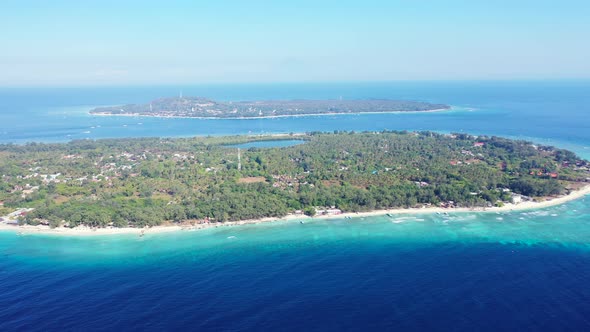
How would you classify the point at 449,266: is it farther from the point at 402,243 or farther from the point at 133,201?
the point at 133,201

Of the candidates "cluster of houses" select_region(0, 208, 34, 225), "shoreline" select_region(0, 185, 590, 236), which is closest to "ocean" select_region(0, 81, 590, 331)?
"shoreline" select_region(0, 185, 590, 236)

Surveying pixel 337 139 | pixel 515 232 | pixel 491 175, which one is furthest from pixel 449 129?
pixel 515 232

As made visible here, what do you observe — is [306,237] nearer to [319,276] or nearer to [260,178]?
[319,276]

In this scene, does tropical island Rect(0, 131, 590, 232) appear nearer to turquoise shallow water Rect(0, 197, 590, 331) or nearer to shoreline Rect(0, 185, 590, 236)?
shoreline Rect(0, 185, 590, 236)

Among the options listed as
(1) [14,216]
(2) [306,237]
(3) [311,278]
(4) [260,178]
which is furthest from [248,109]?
(3) [311,278]

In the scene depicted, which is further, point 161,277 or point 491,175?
point 491,175

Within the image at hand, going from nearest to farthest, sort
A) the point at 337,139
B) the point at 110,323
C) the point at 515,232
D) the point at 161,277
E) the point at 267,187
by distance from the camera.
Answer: the point at 110,323, the point at 161,277, the point at 515,232, the point at 267,187, the point at 337,139

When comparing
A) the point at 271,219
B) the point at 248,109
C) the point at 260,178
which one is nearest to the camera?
the point at 271,219

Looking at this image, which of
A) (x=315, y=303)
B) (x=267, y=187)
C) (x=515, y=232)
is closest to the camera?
(x=315, y=303)
